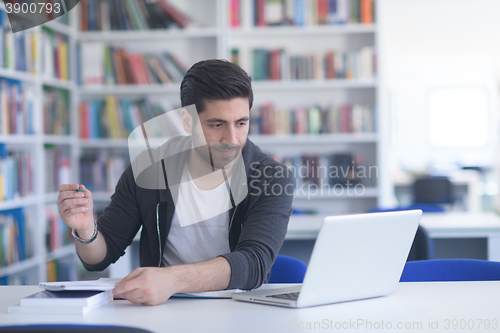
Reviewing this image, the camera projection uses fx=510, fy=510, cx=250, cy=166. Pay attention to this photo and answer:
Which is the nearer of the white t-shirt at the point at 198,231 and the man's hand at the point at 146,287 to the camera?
the man's hand at the point at 146,287

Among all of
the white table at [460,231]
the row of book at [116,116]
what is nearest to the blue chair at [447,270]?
the white table at [460,231]

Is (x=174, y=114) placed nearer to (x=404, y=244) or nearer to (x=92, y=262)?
(x=92, y=262)

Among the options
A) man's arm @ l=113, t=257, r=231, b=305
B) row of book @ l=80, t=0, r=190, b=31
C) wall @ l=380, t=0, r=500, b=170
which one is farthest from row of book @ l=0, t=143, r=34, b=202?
wall @ l=380, t=0, r=500, b=170

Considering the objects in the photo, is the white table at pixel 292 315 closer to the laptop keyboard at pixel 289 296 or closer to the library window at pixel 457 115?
the laptop keyboard at pixel 289 296

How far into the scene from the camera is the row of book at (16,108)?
2.81 meters

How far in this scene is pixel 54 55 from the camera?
3.46 m

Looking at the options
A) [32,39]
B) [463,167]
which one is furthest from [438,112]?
[32,39]

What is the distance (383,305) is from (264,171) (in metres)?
0.53

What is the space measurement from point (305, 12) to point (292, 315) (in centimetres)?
318

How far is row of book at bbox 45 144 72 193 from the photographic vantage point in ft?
11.0

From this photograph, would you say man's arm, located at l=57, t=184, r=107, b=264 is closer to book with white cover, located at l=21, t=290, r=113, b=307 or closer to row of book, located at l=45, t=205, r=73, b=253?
book with white cover, located at l=21, t=290, r=113, b=307

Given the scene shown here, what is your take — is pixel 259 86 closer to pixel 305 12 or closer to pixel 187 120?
pixel 305 12

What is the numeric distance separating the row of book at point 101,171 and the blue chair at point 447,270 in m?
2.78

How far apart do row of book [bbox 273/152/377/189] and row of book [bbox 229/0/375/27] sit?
3.28ft
